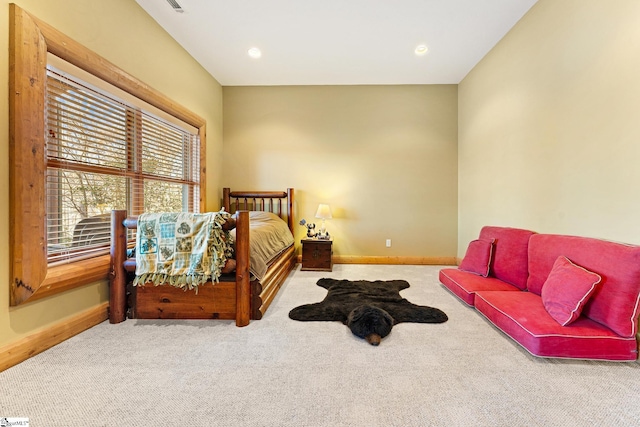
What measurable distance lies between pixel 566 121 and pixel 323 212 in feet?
9.33

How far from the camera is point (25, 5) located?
63.4 inches

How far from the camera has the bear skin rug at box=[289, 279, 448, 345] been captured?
1.91m

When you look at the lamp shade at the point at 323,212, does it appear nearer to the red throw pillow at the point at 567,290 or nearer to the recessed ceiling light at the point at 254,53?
the recessed ceiling light at the point at 254,53

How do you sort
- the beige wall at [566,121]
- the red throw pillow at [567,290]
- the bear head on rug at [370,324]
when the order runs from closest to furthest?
the red throw pillow at [567,290], the beige wall at [566,121], the bear head on rug at [370,324]

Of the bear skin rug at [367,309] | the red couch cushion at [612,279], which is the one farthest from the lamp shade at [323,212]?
the red couch cushion at [612,279]

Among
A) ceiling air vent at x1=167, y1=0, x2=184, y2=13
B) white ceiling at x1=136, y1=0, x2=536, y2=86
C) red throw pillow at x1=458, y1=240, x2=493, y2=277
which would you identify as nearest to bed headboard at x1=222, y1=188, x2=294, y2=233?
white ceiling at x1=136, y1=0, x2=536, y2=86

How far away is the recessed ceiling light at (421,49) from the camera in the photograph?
3111 millimetres

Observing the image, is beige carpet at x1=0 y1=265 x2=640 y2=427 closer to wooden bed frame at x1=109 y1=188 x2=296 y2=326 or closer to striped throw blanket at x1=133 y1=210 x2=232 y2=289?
wooden bed frame at x1=109 y1=188 x2=296 y2=326

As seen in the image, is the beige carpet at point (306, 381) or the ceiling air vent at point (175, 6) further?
the ceiling air vent at point (175, 6)

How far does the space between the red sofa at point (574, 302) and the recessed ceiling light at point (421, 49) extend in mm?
2510

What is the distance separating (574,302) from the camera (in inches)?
65.0

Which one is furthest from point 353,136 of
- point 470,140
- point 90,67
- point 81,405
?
point 81,405

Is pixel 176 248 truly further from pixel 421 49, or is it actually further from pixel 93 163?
→ pixel 421 49

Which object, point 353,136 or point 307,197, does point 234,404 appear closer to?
point 307,197
